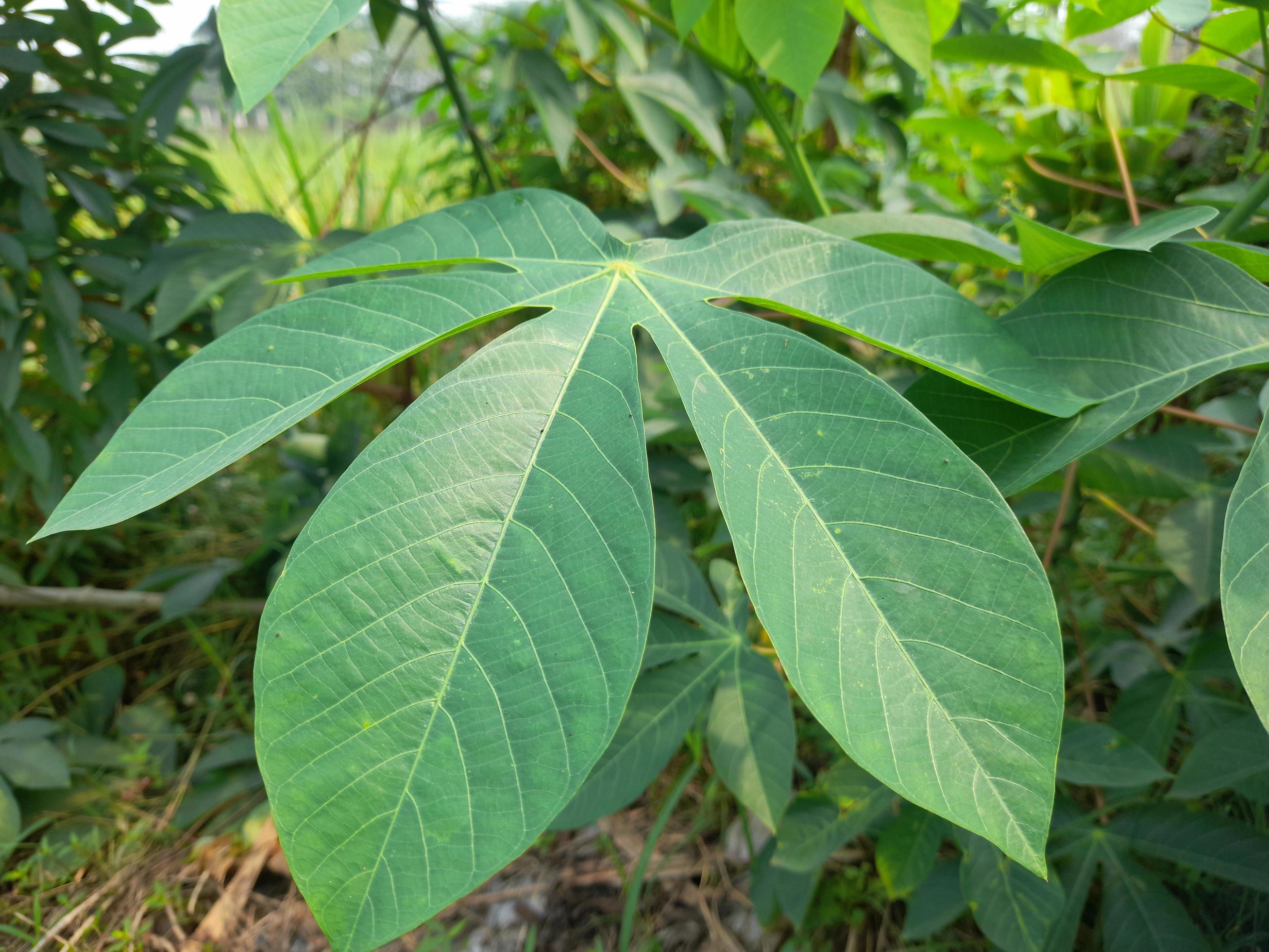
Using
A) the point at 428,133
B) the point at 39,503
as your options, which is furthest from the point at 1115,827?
the point at 428,133

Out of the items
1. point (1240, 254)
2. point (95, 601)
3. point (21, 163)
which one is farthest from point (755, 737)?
point (21, 163)

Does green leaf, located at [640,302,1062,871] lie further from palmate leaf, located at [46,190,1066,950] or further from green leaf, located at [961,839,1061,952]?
green leaf, located at [961,839,1061,952]

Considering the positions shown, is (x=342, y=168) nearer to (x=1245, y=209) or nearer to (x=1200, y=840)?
(x=1245, y=209)

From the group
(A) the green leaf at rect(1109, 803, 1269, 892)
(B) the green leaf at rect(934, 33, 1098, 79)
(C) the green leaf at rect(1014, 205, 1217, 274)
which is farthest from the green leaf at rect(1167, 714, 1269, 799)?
(B) the green leaf at rect(934, 33, 1098, 79)

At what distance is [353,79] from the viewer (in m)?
2.54

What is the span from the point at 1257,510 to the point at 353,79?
290 cm

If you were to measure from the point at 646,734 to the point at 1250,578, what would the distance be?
0.61 metres

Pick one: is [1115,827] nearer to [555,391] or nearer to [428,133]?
[555,391]

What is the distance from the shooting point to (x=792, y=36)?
645 mm

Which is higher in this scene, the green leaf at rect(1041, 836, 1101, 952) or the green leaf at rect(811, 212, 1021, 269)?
the green leaf at rect(811, 212, 1021, 269)

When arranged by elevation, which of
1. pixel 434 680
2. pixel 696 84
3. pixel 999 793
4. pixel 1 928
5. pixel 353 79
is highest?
pixel 353 79

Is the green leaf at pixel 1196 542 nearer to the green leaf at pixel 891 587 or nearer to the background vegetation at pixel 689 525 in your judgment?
the background vegetation at pixel 689 525

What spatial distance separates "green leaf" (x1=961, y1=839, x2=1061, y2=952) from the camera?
29.1 inches

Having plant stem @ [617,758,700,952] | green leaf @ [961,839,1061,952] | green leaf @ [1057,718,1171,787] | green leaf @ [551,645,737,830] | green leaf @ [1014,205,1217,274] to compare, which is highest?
green leaf @ [1014,205,1217,274]
